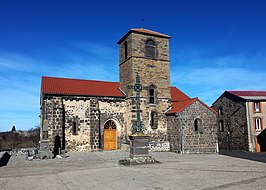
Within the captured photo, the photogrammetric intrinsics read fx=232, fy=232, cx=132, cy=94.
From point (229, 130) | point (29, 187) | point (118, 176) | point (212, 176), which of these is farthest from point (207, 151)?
point (29, 187)

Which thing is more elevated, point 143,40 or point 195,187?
point 143,40

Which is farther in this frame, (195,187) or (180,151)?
(180,151)

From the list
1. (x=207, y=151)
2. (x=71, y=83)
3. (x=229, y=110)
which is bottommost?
(x=207, y=151)

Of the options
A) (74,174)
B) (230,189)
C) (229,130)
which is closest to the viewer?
(230,189)

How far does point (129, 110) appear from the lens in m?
20.4

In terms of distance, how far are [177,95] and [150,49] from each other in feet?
20.2

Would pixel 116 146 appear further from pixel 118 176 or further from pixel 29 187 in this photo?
pixel 29 187

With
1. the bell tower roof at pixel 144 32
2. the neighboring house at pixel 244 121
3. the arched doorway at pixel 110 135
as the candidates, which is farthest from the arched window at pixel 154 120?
the neighboring house at pixel 244 121

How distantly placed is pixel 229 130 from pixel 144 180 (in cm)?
1937

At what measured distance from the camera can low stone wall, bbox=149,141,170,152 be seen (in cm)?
2014

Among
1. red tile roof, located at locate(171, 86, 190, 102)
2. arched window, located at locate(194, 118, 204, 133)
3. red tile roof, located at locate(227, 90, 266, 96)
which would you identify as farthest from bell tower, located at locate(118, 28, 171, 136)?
red tile roof, located at locate(227, 90, 266, 96)

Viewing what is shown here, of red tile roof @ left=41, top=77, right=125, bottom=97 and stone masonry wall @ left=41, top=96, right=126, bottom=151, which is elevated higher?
red tile roof @ left=41, top=77, right=125, bottom=97

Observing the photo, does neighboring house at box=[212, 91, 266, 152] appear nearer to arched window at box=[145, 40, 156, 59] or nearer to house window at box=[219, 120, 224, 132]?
house window at box=[219, 120, 224, 132]

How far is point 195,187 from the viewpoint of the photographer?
305 inches
